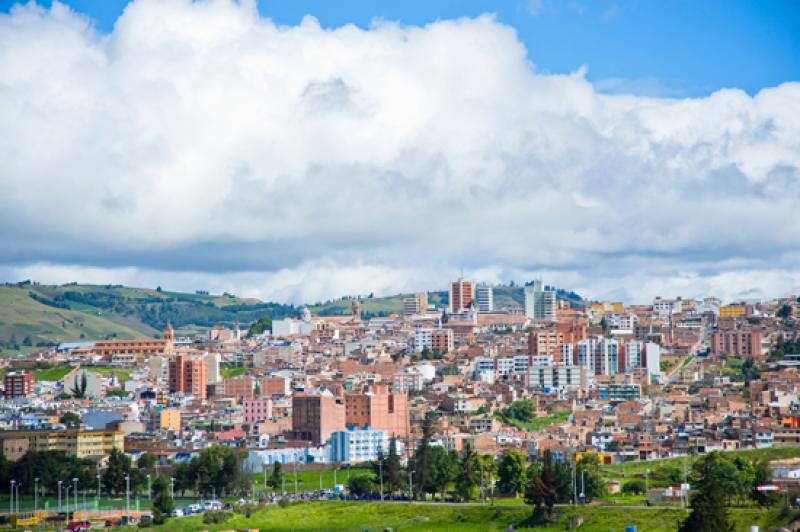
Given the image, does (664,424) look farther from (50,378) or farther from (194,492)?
(50,378)

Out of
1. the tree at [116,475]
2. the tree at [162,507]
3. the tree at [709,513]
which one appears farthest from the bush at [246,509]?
the tree at [709,513]

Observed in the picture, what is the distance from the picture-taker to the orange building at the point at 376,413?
341ft

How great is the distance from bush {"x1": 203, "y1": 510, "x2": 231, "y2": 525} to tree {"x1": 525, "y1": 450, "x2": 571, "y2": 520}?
13416 millimetres

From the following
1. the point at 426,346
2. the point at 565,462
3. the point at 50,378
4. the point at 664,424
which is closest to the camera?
the point at 565,462

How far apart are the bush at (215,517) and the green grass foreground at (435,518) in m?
0.32

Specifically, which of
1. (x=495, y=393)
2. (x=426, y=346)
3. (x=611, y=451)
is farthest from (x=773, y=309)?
(x=611, y=451)

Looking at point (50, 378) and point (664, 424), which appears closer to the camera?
point (664, 424)

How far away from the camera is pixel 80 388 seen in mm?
127062

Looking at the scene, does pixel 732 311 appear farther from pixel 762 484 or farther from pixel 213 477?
pixel 762 484

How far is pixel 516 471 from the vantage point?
245 ft

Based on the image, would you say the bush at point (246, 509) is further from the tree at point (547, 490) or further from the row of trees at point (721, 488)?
the row of trees at point (721, 488)

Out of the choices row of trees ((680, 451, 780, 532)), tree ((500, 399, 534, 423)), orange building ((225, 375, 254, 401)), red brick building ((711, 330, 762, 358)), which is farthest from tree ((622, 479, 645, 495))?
red brick building ((711, 330, 762, 358))

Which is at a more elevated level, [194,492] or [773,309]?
[773,309]

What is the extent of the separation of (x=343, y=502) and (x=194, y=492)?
13586 mm
